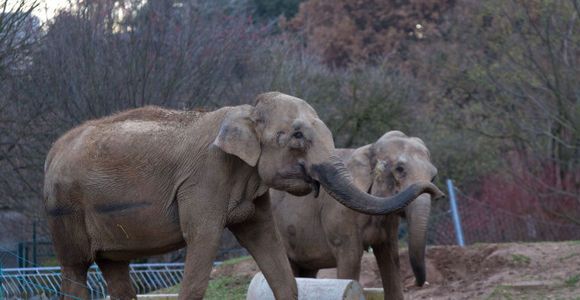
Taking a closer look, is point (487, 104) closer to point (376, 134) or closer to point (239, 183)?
point (376, 134)

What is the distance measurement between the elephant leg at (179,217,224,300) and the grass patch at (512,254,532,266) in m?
6.81

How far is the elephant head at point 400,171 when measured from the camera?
11.5 metres

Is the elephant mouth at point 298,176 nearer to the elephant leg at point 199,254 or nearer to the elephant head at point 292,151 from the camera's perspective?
the elephant head at point 292,151

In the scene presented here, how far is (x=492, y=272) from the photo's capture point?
1520cm

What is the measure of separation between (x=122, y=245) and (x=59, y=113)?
10531 millimetres

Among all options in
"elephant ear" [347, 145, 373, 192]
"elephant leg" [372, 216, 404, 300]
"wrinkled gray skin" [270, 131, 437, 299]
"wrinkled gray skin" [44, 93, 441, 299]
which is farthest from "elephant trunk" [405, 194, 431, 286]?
"wrinkled gray skin" [44, 93, 441, 299]

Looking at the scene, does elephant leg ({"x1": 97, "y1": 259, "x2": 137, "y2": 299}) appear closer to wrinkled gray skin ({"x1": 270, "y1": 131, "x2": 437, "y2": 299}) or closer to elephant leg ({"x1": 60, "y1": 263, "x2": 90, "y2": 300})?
elephant leg ({"x1": 60, "y1": 263, "x2": 90, "y2": 300})

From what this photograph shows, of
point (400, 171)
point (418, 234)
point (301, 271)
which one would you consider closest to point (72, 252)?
point (418, 234)

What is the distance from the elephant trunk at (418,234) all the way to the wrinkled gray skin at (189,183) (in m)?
2.03

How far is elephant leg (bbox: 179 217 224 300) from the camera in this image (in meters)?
9.24

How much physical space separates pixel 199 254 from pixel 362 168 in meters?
3.88

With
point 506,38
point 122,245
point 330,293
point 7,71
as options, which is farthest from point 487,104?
point 122,245

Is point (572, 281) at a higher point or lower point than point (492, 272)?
higher

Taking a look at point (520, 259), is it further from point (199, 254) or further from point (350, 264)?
point (199, 254)
